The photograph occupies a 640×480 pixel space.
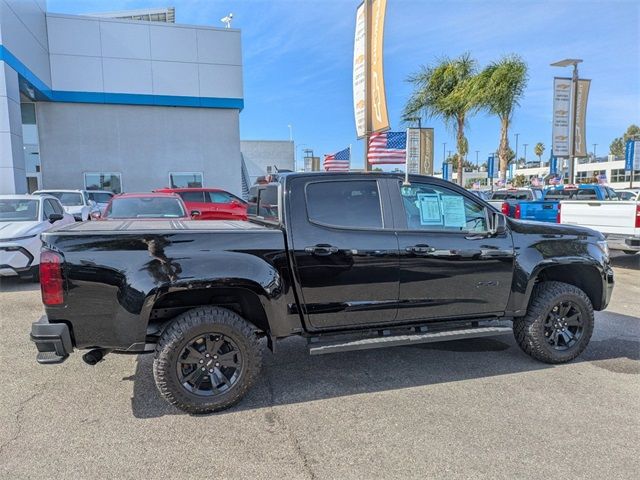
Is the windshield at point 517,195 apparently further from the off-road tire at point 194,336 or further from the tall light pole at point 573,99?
the off-road tire at point 194,336

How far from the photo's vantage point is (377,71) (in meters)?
8.73

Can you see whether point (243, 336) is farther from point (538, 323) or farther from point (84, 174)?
point (84, 174)

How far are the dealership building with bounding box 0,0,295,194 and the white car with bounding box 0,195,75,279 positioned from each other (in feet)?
38.3

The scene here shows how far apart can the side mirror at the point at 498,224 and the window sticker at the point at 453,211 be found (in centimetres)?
25

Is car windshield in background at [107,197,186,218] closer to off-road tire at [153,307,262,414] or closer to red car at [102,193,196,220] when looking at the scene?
red car at [102,193,196,220]

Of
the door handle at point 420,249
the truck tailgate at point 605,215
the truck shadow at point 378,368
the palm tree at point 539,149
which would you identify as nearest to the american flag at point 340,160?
the truck tailgate at point 605,215

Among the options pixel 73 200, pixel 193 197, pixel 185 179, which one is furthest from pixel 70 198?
pixel 185 179

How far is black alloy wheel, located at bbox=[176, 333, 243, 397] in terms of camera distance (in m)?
3.49

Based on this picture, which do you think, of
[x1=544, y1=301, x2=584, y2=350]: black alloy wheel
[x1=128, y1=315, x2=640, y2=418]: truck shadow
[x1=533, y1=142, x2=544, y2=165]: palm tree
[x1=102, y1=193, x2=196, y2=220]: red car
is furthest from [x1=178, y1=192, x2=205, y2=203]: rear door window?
[x1=533, y1=142, x2=544, y2=165]: palm tree

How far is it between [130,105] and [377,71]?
1587cm

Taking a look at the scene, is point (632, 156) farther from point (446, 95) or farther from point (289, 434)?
point (289, 434)

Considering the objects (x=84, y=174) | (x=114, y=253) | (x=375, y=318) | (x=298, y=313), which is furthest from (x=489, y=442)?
(x=84, y=174)

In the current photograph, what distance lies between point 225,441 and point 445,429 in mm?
1609

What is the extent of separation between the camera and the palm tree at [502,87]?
19.4 metres
